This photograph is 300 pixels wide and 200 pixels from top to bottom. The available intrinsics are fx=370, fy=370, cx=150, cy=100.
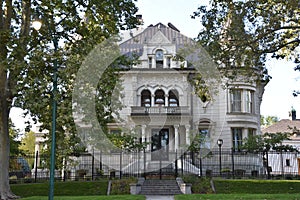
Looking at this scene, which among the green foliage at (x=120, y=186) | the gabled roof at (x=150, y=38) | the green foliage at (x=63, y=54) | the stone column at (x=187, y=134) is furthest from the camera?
the gabled roof at (x=150, y=38)

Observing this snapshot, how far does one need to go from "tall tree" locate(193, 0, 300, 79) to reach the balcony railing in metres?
14.0

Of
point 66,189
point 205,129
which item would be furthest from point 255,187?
point 205,129

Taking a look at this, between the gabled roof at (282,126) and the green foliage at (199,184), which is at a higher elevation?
the gabled roof at (282,126)

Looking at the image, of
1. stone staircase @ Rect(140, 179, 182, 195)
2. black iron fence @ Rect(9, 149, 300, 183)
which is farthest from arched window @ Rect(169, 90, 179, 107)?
stone staircase @ Rect(140, 179, 182, 195)

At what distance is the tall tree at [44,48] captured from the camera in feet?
45.6

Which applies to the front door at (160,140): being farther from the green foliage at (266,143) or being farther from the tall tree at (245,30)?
the tall tree at (245,30)

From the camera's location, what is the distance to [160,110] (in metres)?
30.0

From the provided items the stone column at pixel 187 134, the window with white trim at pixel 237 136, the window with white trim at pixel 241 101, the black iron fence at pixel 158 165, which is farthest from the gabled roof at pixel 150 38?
the black iron fence at pixel 158 165

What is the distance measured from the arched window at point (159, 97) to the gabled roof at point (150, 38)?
152 inches

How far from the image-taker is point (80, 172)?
28.2 metres

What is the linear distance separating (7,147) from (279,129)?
50.4 m

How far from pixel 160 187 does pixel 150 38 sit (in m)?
17.4

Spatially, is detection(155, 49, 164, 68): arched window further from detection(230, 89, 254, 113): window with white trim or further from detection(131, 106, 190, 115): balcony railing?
detection(230, 89, 254, 113): window with white trim

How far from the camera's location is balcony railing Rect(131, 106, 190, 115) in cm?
2997
